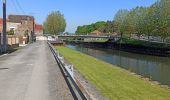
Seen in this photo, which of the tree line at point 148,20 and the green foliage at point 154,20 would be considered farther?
the tree line at point 148,20

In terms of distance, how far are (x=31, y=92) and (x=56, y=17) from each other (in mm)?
171024

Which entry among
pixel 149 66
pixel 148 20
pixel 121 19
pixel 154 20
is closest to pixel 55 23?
pixel 121 19

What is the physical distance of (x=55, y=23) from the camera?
18475 centimetres

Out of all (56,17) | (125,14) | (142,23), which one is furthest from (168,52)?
(56,17)

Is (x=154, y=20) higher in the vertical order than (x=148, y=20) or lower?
lower

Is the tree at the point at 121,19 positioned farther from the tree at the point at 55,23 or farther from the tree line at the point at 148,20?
the tree at the point at 55,23

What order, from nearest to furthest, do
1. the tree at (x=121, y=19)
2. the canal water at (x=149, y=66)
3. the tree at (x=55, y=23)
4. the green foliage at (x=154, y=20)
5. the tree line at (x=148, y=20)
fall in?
the canal water at (x=149, y=66) < the green foliage at (x=154, y=20) < the tree line at (x=148, y=20) < the tree at (x=121, y=19) < the tree at (x=55, y=23)

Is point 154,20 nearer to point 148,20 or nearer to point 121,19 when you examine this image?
point 148,20

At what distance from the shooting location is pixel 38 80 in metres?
20.9

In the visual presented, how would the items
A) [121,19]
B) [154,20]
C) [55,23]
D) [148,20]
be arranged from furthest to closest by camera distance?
1. [55,23]
2. [121,19]
3. [148,20]
4. [154,20]

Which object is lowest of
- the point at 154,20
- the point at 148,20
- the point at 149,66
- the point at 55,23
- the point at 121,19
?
the point at 149,66

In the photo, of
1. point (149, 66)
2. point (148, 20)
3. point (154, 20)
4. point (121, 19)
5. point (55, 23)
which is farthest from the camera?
point (55, 23)

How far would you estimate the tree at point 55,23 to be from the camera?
607 feet

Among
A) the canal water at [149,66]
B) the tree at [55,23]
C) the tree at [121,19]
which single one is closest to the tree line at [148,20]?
the tree at [121,19]
